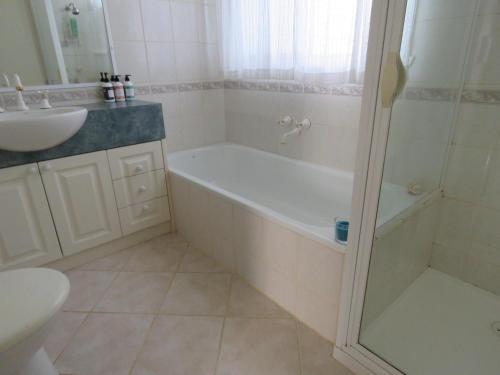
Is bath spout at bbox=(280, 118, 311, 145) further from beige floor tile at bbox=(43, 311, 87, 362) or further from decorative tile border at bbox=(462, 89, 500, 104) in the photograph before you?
beige floor tile at bbox=(43, 311, 87, 362)

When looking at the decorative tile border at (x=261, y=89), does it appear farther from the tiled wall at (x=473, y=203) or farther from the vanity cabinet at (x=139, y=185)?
the vanity cabinet at (x=139, y=185)

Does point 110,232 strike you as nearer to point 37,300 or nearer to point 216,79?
point 37,300

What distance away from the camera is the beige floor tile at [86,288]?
162 centimetres

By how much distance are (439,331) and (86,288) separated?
1758 mm

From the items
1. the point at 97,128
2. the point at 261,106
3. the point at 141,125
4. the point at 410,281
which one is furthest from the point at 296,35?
the point at 410,281

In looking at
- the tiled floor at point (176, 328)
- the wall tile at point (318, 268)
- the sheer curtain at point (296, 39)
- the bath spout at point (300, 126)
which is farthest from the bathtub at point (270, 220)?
the sheer curtain at point (296, 39)

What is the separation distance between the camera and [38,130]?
4.67 feet

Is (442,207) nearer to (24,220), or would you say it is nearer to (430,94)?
(430,94)

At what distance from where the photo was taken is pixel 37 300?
1.02 m

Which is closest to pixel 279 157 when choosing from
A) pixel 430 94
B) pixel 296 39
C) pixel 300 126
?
pixel 300 126

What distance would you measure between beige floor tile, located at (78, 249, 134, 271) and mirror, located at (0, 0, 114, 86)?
1.11 metres

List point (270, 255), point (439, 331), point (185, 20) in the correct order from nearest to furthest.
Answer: point (439, 331) → point (270, 255) → point (185, 20)

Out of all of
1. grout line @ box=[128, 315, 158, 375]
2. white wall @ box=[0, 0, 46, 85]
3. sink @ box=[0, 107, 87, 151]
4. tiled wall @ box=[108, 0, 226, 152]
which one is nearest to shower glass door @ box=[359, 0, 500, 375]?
grout line @ box=[128, 315, 158, 375]

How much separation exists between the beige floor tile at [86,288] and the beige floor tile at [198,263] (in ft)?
1.34
